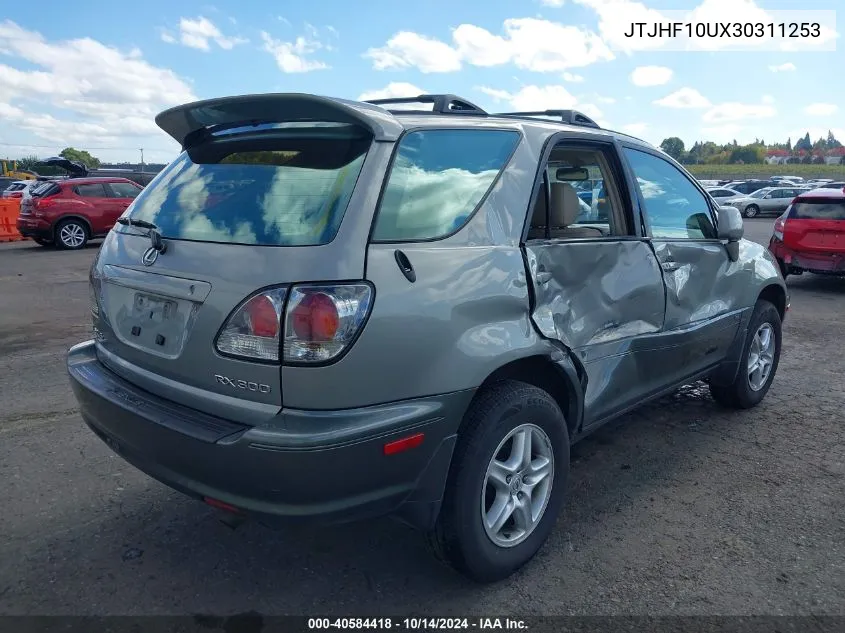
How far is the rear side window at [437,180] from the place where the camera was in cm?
236

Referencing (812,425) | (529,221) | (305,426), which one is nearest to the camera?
(305,426)

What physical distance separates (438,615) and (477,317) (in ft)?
3.68

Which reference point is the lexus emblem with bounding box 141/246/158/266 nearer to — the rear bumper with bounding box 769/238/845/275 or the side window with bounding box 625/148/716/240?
the side window with bounding box 625/148/716/240

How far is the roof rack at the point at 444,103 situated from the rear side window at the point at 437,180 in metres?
0.23

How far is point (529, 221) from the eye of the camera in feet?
9.07

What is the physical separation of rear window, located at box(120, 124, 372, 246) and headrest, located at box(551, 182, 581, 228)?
108 centimetres

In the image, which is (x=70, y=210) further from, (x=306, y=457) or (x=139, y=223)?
(x=306, y=457)

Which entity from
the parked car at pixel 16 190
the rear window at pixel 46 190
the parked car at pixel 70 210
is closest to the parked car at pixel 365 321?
the parked car at pixel 70 210

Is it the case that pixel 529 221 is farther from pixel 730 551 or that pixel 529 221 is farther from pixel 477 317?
pixel 730 551

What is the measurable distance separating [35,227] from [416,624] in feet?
52.4

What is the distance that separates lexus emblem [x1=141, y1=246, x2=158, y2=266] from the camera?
2.58 metres

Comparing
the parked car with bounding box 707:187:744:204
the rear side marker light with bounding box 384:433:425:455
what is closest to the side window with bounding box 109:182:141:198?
the rear side marker light with bounding box 384:433:425:455

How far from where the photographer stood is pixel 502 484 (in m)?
2.66

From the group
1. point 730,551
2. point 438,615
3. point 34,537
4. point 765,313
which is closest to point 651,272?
point 730,551
